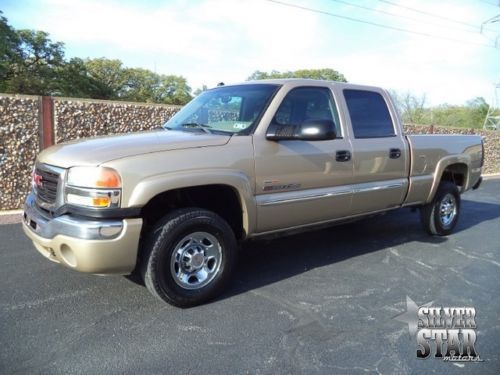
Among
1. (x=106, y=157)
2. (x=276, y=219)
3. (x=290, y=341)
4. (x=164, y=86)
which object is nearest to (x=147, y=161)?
(x=106, y=157)

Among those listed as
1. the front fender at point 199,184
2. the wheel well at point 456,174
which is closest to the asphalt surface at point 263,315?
the front fender at point 199,184

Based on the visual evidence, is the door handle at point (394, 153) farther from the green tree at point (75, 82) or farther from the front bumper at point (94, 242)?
the green tree at point (75, 82)

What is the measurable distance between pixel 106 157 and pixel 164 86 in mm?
56669

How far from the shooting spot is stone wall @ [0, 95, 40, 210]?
7.20 metres

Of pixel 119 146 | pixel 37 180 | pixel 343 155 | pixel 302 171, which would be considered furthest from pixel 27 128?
pixel 343 155

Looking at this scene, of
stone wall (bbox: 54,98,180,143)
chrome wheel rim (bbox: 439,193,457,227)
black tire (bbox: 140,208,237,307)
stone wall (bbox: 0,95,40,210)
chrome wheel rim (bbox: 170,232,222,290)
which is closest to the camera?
black tire (bbox: 140,208,237,307)

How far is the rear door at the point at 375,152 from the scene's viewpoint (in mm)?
4688

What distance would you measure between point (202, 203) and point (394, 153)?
2414 millimetres

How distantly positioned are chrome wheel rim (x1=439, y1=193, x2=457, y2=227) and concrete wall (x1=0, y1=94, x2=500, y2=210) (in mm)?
5856

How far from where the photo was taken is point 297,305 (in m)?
3.71

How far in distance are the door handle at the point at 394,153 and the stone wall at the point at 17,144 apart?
590 centimetres

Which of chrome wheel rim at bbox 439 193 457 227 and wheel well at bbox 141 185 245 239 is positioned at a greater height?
wheel well at bbox 141 185 245 239

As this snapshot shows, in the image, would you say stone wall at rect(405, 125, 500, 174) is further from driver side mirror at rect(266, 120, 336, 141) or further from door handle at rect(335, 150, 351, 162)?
driver side mirror at rect(266, 120, 336, 141)

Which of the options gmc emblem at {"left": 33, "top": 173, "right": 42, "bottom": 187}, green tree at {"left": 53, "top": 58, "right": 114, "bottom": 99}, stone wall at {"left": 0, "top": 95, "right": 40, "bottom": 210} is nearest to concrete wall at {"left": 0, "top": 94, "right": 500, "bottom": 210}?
stone wall at {"left": 0, "top": 95, "right": 40, "bottom": 210}
